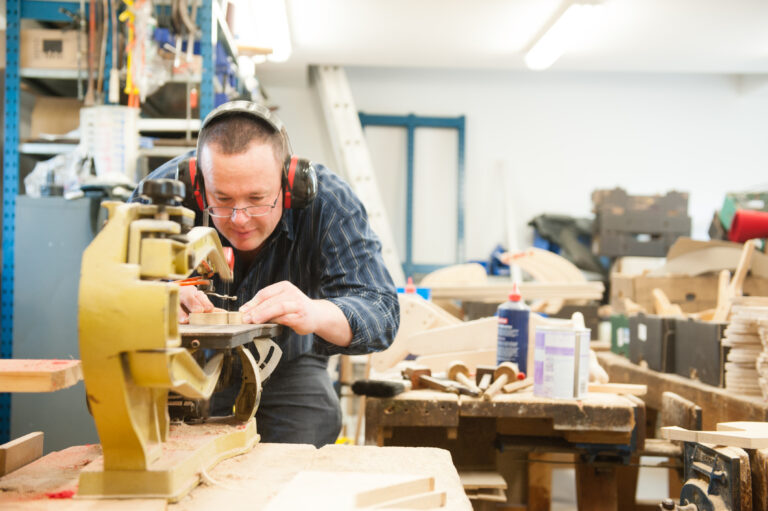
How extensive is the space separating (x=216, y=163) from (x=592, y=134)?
677 centimetres

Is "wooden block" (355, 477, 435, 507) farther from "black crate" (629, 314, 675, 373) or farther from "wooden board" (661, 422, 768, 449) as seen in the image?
"black crate" (629, 314, 675, 373)

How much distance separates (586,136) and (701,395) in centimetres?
561

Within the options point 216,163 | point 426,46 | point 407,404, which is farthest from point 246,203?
point 426,46

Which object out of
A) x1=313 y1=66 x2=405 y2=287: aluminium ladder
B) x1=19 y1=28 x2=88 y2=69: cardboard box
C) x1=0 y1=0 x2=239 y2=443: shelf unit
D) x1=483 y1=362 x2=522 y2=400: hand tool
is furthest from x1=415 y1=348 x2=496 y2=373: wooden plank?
x1=313 y1=66 x2=405 y2=287: aluminium ladder

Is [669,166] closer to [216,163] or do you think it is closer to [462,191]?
[462,191]

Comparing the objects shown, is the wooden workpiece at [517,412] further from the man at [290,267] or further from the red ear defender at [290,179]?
the red ear defender at [290,179]

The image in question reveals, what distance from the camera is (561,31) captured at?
5465mm

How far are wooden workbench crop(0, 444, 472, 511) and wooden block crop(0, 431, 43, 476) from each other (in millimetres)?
22

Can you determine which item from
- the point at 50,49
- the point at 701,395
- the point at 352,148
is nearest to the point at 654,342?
the point at 701,395

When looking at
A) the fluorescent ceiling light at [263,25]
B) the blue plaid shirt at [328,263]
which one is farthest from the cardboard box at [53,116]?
the blue plaid shirt at [328,263]

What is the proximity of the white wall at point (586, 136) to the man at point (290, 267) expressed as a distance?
5.69 metres

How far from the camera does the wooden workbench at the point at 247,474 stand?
0.92m

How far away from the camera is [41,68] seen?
3.64m

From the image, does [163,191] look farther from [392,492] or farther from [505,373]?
[505,373]
